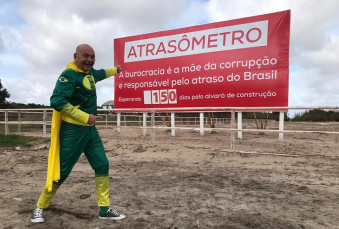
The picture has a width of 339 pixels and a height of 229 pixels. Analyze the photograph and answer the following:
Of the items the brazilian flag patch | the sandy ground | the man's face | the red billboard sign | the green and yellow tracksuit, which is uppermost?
the red billboard sign

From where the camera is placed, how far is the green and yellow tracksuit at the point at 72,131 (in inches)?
86.2

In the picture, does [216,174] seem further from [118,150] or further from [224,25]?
[224,25]

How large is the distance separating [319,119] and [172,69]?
27.5 metres

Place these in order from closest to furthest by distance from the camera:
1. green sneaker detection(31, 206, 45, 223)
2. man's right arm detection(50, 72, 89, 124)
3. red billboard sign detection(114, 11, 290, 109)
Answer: man's right arm detection(50, 72, 89, 124), green sneaker detection(31, 206, 45, 223), red billboard sign detection(114, 11, 290, 109)

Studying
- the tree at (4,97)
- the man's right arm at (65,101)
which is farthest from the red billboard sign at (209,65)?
the tree at (4,97)

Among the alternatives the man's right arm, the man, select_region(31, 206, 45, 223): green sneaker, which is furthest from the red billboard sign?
select_region(31, 206, 45, 223): green sneaker

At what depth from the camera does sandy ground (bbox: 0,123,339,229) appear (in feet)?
7.87

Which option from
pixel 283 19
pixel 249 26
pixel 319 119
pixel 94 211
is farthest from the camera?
pixel 319 119

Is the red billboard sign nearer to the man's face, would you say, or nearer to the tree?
the man's face

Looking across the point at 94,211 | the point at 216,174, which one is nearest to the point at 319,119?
the point at 216,174

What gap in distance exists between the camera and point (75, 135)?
2.34 m

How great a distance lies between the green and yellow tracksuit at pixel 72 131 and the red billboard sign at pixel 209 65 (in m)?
6.18

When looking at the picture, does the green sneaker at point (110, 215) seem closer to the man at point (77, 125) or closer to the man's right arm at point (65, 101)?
the man at point (77, 125)

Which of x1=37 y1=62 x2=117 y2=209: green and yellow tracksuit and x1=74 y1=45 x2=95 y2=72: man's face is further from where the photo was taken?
x1=74 y1=45 x2=95 y2=72: man's face
